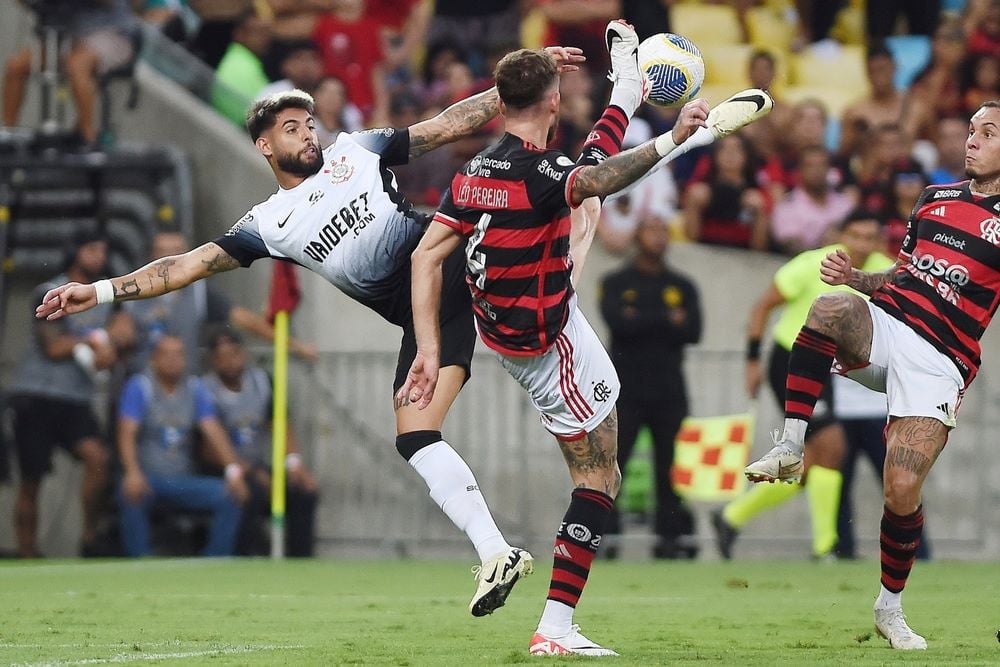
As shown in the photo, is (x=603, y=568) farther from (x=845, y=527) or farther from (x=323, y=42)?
(x=323, y=42)

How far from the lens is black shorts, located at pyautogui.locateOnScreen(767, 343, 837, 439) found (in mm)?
13438

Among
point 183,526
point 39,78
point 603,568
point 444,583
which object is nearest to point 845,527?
point 603,568

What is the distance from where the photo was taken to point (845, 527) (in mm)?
13633

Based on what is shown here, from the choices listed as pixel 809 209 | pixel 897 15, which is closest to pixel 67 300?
pixel 809 209

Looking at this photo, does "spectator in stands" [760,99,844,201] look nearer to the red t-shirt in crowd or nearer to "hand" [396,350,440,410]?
the red t-shirt in crowd

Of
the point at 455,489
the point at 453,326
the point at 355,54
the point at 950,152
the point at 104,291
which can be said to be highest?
the point at 355,54

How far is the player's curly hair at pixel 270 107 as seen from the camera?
8.44m

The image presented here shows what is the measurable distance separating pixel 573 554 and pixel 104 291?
2454mm

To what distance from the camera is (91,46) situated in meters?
15.6

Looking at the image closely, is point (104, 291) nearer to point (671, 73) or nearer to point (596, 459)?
point (596, 459)

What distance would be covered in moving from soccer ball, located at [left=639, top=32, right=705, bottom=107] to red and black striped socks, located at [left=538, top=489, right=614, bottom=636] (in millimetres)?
A: 1804

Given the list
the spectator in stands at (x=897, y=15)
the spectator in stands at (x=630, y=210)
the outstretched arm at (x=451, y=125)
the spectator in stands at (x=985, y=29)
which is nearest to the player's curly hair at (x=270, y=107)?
the outstretched arm at (x=451, y=125)

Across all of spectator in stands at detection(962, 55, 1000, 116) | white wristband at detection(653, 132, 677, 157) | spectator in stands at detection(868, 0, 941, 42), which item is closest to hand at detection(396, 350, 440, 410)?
white wristband at detection(653, 132, 677, 157)

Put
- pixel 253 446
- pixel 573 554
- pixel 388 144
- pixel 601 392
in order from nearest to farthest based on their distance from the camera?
pixel 573 554 → pixel 601 392 → pixel 388 144 → pixel 253 446
